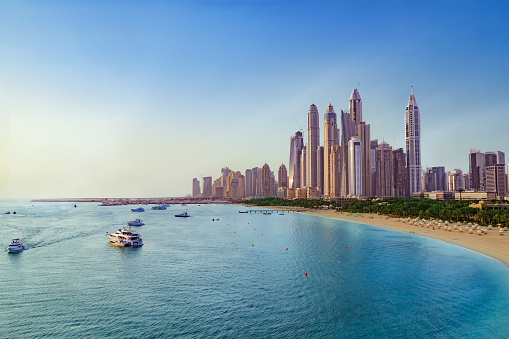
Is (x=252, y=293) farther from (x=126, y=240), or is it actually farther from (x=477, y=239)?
(x=477, y=239)

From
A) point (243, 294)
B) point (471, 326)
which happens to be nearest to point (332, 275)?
point (243, 294)

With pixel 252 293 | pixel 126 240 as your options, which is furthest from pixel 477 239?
pixel 126 240

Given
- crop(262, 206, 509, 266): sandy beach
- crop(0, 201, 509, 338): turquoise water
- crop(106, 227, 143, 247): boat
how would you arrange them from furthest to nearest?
crop(106, 227, 143, 247): boat < crop(262, 206, 509, 266): sandy beach < crop(0, 201, 509, 338): turquoise water

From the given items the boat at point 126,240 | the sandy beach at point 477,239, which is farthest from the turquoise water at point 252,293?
the sandy beach at point 477,239

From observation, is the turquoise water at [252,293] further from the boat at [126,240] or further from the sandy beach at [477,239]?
the sandy beach at [477,239]

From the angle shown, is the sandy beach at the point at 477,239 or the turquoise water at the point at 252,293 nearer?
the turquoise water at the point at 252,293

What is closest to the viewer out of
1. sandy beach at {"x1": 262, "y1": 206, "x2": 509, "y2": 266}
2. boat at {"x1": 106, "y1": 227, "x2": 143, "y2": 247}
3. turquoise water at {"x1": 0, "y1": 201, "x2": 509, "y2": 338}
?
turquoise water at {"x1": 0, "y1": 201, "x2": 509, "y2": 338}

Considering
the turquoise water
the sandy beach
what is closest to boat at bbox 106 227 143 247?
the turquoise water

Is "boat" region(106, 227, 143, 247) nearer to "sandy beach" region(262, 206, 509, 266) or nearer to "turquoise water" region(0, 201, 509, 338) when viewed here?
"turquoise water" region(0, 201, 509, 338)

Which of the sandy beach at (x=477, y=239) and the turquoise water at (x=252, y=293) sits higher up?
the sandy beach at (x=477, y=239)
